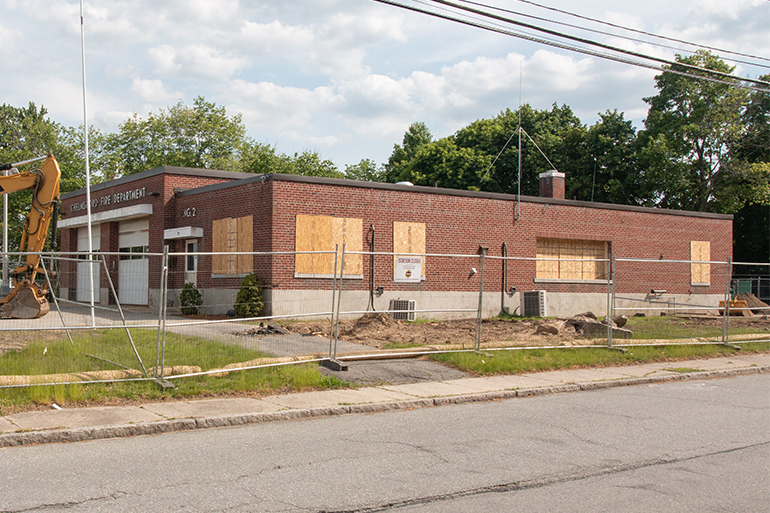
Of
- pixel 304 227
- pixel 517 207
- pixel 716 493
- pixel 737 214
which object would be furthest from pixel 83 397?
pixel 737 214

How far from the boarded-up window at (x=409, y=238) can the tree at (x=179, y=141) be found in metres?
38.7

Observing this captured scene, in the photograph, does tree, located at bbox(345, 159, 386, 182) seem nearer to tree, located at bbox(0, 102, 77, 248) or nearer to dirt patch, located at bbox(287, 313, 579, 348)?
tree, located at bbox(0, 102, 77, 248)

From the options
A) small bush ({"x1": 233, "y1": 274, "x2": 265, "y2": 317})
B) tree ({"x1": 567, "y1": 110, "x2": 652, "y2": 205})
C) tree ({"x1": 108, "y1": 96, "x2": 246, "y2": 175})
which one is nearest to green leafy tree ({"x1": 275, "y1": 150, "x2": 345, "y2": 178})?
tree ({"x1": 108, "y1": 96, "x2": 246, "y2": 175})

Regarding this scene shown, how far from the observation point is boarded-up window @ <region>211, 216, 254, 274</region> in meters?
21.2

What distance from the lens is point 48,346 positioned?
10.4 metres

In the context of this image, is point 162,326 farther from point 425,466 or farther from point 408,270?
point 408,270

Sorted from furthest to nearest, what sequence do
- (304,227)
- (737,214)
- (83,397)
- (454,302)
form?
(737,214)
(454,302)
(304,227)
(83,397)

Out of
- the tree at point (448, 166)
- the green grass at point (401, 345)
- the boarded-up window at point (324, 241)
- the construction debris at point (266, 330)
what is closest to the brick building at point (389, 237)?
the boarded-up window at point (324, 241)

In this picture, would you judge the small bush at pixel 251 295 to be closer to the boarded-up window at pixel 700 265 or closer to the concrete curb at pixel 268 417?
the concrete curb at pixel 268 417

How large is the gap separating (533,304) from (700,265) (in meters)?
10.6

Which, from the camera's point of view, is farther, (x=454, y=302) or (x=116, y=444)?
(x=454, y=302)

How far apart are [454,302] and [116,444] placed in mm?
18342

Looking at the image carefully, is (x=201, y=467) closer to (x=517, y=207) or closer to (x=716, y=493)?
(x=716, y=493)

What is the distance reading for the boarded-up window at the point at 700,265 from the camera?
31047mm
